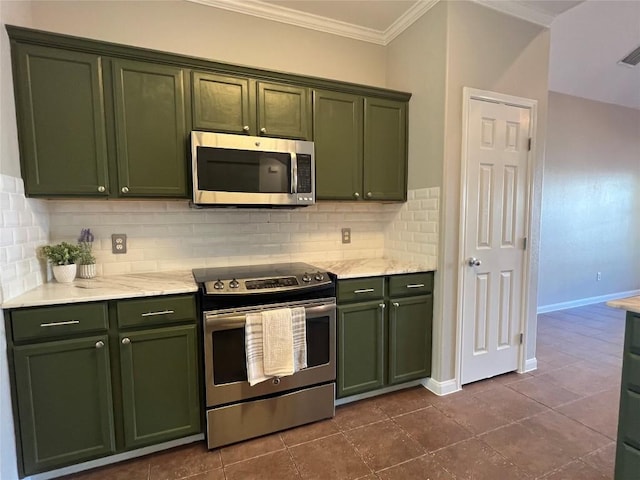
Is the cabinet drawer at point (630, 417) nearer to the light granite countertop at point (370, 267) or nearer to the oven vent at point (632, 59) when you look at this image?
the light granite countertop at point (370, 267)

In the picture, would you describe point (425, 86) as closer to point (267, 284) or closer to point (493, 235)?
point (493, 235)

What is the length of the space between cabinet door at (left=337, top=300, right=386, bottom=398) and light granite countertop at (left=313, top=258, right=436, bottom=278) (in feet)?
0.70

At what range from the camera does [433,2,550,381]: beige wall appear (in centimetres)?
239

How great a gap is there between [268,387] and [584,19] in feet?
13.2

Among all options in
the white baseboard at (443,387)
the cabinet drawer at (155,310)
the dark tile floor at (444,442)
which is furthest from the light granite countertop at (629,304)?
the cabinet drawer at (155,310)

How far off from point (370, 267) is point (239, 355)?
1.11 meters

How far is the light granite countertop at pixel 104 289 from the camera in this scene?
1644 mm

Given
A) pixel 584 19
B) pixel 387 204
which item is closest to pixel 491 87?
pixel 387 204

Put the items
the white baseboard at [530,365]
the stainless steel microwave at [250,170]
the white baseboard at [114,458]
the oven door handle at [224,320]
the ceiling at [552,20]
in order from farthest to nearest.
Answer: the white baseboard at [530,365] → the ceiling at [552,20] → the stainless steel microwave at [250,170] → the oven door handle at [224,320] → the white baseboard at [114,458]

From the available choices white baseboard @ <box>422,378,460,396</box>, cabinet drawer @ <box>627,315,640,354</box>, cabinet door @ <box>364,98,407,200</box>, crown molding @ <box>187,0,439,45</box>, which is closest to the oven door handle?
cabinet door @ <box>364,98,407,200</box>

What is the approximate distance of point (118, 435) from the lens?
71.9 inches

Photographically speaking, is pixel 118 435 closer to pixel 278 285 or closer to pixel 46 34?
pixel 278 285

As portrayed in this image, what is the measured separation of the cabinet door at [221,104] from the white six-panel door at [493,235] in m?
1.59

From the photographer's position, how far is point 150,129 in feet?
6.75
